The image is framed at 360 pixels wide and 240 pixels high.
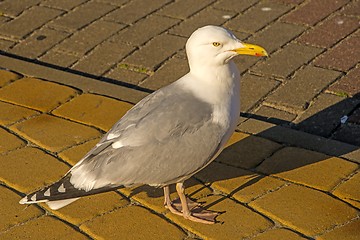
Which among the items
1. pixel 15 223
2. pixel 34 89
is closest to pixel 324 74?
pixel 34 89

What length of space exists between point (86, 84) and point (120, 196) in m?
1.36

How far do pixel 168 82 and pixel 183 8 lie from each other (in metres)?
1.25

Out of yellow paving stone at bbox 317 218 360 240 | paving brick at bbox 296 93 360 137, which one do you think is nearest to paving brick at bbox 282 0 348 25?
paving brick at bbox 296 93 360 137

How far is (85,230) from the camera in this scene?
14.3ft

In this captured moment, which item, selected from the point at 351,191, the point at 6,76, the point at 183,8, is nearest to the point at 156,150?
the point at 351,191

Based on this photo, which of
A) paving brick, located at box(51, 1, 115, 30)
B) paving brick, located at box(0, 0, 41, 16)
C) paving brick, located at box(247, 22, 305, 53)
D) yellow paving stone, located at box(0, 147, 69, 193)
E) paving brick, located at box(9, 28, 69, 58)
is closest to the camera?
yellow paving stone, located at box(0, 147, 69, 193)

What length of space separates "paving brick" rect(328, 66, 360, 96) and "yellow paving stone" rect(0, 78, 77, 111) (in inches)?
72.3

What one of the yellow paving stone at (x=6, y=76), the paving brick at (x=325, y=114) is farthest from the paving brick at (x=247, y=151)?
the yellow paving stone at (x=6, y=76)

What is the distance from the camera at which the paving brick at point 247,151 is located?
4.89 m

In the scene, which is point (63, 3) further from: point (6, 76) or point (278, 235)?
point (278, 235)

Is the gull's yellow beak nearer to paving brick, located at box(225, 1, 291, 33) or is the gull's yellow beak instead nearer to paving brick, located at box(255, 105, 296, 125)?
paving brick, located at box(255, 105, 296, 125)

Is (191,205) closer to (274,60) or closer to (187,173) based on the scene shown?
(187,173)

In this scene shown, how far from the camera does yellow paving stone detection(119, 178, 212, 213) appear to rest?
4.60 m

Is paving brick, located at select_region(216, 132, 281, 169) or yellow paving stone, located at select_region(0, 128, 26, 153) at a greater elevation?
yellow paving stone, located at select_region(0, 128, 26, 153)
